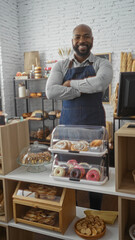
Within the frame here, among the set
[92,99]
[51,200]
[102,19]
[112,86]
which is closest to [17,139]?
[51,200]

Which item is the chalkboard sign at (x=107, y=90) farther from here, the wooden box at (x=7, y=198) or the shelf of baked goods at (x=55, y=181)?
the wooden box at (x=7, y=198)

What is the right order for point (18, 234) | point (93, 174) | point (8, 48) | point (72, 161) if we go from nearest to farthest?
1. point (93, 174)
2. point (72, 161)
3. point (18, 234)
4. point (8, 48)

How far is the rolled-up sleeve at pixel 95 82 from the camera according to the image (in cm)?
212

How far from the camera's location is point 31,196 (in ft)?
5.68

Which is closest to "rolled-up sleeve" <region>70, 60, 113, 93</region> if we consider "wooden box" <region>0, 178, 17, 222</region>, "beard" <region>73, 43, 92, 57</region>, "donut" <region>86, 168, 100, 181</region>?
"beard" <region>73, 43, 92, 57</region>

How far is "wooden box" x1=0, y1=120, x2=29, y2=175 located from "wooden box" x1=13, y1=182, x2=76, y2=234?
0.56ft

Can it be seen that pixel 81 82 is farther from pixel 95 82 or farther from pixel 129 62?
pixel 129 62

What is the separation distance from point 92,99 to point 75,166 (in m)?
0.82

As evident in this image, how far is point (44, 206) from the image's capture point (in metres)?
1.66

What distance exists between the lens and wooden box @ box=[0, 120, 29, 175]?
1.76 m

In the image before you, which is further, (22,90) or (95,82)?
(22,90)

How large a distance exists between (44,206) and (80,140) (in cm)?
52

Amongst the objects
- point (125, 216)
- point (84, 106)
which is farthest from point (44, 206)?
point (84, 106)

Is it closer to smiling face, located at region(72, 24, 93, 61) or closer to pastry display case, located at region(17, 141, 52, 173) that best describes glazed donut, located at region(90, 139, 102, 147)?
pastry display case, located at region(17, 141, 52, 173)
